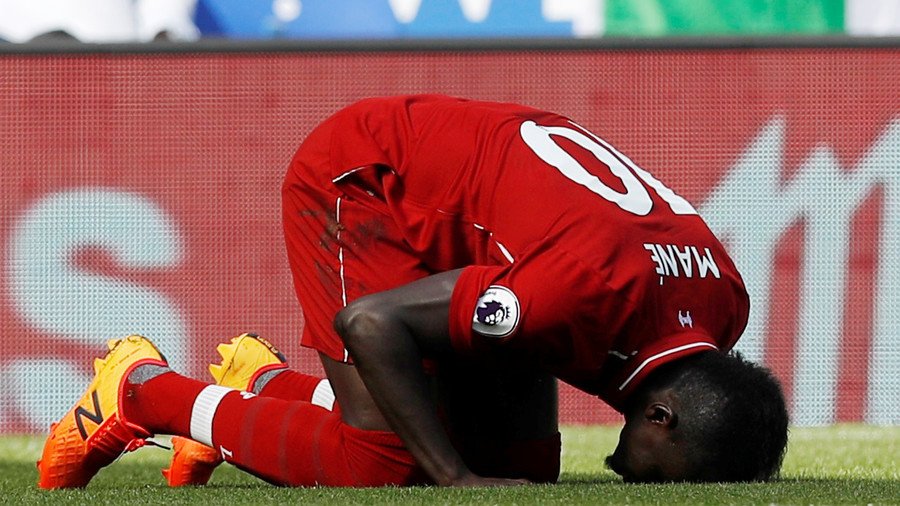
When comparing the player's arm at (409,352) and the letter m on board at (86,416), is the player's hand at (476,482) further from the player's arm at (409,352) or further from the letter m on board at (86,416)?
the letter m on board at (86,416)

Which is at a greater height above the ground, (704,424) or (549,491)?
(704,424)

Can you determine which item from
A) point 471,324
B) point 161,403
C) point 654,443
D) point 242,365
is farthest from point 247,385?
point 654,443

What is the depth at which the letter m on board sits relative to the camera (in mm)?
3480

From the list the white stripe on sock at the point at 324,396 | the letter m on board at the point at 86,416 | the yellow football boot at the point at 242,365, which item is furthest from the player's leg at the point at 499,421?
the letter m on board at the point at 86,416

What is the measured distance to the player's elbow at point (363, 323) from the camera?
115 inches

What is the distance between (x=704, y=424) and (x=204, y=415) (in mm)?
1132

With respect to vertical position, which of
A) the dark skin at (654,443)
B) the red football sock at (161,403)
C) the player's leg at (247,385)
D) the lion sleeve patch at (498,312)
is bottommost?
the player's leg at (247,385)

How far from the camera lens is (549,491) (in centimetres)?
293

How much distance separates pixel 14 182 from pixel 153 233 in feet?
1.80

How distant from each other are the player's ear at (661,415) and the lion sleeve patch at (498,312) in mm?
334

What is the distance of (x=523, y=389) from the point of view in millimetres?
3436

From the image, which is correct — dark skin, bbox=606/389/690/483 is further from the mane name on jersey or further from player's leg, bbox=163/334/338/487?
player's leg, bbox=163/334/338/487

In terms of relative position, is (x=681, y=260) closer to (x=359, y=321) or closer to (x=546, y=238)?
(x=546, y=238)

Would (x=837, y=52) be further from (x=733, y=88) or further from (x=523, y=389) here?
(x=523, y=389)
